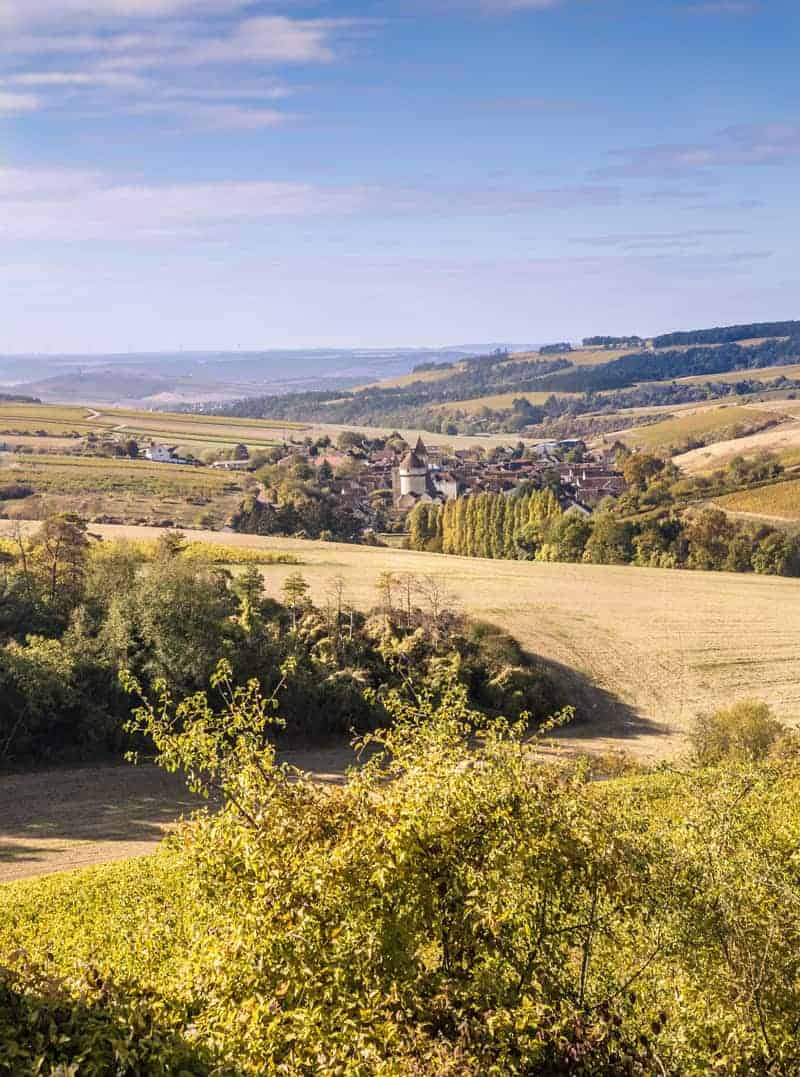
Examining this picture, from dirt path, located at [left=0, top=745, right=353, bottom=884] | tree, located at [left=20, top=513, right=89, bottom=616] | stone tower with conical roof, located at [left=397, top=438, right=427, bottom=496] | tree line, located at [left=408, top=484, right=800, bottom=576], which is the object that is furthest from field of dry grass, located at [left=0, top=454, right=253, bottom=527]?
dirt path, located at [left=0, top=745, right=353, bottom=884]

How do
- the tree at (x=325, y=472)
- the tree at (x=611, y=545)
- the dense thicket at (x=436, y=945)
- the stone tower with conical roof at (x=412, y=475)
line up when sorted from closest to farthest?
1. the dense thicket at (x=436, y=945)
2. the tree at (x=611, y=545)
3. the tree at (x=325, y=472)
4. the stone tower with conical roof at (x=412, y=475)

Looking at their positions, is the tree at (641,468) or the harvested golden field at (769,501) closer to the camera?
the harvested golden field at (769,501)

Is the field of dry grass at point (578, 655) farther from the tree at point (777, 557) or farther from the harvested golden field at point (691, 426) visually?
the harvested golden field at point (691, 426)

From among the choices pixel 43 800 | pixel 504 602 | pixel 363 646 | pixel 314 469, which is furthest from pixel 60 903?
pixel 314 469

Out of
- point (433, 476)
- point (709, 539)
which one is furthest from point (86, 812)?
point (433, 476)

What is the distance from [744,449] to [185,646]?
279 ft

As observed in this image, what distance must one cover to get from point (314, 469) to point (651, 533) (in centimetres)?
4286

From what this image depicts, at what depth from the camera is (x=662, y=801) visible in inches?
736

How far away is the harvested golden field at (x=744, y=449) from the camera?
90.9m

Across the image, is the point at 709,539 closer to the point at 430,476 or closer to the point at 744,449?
the point at 430,476

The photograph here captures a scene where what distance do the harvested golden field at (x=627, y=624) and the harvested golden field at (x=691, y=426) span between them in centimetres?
7354

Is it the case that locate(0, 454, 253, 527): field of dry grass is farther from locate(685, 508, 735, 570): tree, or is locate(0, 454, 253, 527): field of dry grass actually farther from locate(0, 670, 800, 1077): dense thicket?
locate(0, 670, 800, 1077): dense thicket

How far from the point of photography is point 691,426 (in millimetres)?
137000

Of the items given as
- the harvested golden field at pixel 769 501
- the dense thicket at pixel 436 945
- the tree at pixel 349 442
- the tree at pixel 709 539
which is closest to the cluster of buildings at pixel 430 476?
the tree at pixel 349 442
